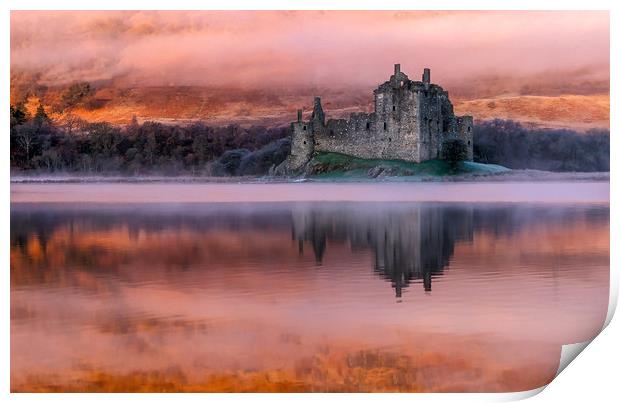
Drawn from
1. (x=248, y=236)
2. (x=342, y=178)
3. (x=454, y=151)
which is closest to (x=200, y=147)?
(x=248, y=236)

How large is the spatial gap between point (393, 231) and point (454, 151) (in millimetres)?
923

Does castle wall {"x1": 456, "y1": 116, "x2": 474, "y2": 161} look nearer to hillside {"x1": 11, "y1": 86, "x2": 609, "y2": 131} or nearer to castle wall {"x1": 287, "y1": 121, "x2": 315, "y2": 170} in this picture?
hillside {"x1": 11, "y1": 86, "x2": 609, "y2": 131}

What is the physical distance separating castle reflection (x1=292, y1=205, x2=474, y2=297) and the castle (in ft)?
1.66

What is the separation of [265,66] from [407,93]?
128 centimetres

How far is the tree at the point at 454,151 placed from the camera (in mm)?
9141

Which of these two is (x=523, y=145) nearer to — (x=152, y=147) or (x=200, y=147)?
(x=200, y=147)

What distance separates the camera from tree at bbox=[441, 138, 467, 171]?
9.14 m

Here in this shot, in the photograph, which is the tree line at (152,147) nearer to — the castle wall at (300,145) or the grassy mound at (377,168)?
the castle wall at (300,145)

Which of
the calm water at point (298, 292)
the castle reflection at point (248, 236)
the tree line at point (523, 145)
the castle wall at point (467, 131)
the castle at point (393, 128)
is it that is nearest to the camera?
the calm water at point (298, 292)

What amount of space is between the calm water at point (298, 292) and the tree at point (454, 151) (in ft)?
1.12

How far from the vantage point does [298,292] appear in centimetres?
799

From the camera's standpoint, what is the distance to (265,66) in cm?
866

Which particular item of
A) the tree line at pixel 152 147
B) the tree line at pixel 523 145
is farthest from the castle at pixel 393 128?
the tree line at pixel 152 147
